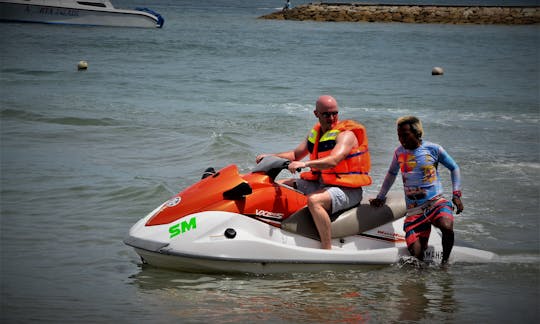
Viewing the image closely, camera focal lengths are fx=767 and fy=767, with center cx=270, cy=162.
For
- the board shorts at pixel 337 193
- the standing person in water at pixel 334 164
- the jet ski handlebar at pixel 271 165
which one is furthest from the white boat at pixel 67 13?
the standing person in water at pixel 334 164

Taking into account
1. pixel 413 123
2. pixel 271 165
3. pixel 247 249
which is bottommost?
pixel 247 249

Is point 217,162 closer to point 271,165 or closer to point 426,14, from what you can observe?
point 271,165

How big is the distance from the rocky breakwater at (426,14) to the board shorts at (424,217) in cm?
6091

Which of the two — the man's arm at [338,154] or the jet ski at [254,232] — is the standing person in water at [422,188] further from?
the man's arm at [338,154]

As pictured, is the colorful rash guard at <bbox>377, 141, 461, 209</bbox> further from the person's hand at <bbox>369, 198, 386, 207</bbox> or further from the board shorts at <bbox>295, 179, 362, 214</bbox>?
the board shorts at <bbox>295, 179, 362, 214</bbox>

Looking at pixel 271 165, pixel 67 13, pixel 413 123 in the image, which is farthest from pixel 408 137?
pixel 67 13

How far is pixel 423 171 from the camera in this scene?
6.58 meters

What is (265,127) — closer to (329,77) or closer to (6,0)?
(329,77)

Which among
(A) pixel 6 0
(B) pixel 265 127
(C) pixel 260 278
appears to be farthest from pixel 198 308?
(A) pixel 6 0

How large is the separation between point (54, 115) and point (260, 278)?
36.5ft

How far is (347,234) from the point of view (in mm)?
6617

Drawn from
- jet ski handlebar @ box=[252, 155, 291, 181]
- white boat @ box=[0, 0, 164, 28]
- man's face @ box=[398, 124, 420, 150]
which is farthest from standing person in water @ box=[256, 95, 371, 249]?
white boat @ box=[0, 0, 164, 28]

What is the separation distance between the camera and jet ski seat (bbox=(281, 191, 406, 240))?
6.54m

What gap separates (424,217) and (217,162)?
6.08m
